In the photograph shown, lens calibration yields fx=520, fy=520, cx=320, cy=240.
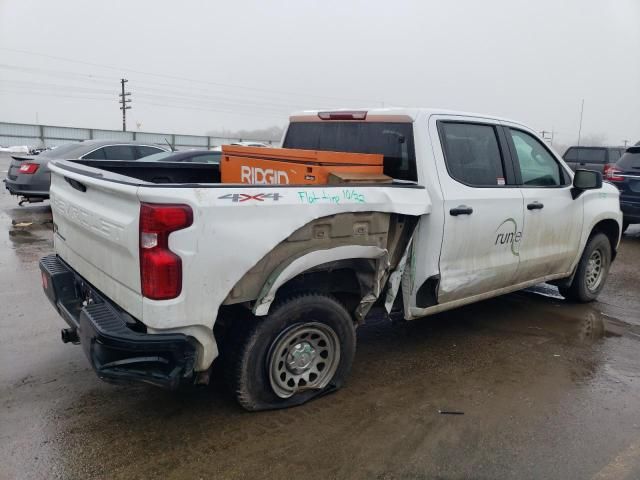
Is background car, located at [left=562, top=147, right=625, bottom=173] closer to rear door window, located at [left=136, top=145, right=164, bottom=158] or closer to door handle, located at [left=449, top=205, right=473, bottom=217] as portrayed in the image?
rear door window, located at [left=136, top=145, right=164, bottom=158]

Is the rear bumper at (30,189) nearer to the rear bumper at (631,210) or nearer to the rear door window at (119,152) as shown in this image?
the rear door window at (119,152)

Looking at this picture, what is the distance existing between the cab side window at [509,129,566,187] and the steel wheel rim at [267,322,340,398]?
241 centimetres

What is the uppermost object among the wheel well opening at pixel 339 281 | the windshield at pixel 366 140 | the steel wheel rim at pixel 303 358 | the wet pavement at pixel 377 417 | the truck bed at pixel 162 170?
the windshield at pixel 366 140

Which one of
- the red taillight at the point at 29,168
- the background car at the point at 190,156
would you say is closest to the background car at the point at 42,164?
the red taillight at the point at 29,168

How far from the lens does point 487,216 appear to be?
4168 mm

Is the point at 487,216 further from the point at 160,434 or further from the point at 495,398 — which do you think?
the point at 160,434

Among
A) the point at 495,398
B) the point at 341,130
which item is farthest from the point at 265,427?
the point at 341,130

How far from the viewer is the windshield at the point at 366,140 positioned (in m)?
3.94

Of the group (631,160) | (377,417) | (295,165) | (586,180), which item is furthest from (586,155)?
(377,417)

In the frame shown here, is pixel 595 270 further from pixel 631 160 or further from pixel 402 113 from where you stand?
pixel 631 160

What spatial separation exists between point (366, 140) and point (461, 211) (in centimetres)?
99

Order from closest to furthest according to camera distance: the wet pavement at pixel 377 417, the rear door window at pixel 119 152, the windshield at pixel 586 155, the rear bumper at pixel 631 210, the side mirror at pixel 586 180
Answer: the wet pavement at pixel 377 417 → the side mirror at pixel 586 180 → the rear bumper at pixel 631 210 → the rear door window at pixel 119 152 → the windshield at pixel 586 155

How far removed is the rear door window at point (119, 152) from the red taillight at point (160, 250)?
8805 mm

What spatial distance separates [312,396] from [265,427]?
0.43 meters
